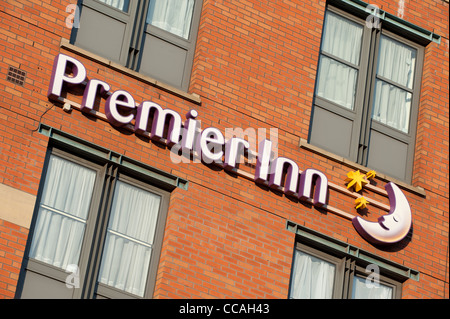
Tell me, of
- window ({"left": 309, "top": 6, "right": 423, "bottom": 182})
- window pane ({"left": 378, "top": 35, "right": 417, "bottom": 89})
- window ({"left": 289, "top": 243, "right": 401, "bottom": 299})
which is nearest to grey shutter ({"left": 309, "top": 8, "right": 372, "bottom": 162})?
window ({"left": 309, "top": 6, "right": 423, "bottom": 182})

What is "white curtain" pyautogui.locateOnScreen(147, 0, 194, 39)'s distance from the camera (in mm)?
19375

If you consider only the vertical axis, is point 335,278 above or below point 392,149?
below

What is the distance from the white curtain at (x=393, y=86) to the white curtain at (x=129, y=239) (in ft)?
17.4

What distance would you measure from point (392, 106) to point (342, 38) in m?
1.60

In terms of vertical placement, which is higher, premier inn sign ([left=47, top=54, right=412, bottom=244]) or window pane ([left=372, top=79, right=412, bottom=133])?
window pane ([left=372, top=79, right=412, bottom=133])

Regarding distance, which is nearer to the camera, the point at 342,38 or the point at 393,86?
the point at 342,38

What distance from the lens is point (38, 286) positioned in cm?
1619

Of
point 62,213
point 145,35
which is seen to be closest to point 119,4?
point 145,35

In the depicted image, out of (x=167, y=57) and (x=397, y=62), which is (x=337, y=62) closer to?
(x=397, y=62)

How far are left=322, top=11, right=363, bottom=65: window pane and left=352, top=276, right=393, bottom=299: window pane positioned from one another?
14.3 ft

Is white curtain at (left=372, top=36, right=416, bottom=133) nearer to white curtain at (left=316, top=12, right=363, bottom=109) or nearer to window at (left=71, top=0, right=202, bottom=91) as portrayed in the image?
white curtain at (left=316, top=12, right=363, bottom=109)

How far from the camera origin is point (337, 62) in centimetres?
2075
